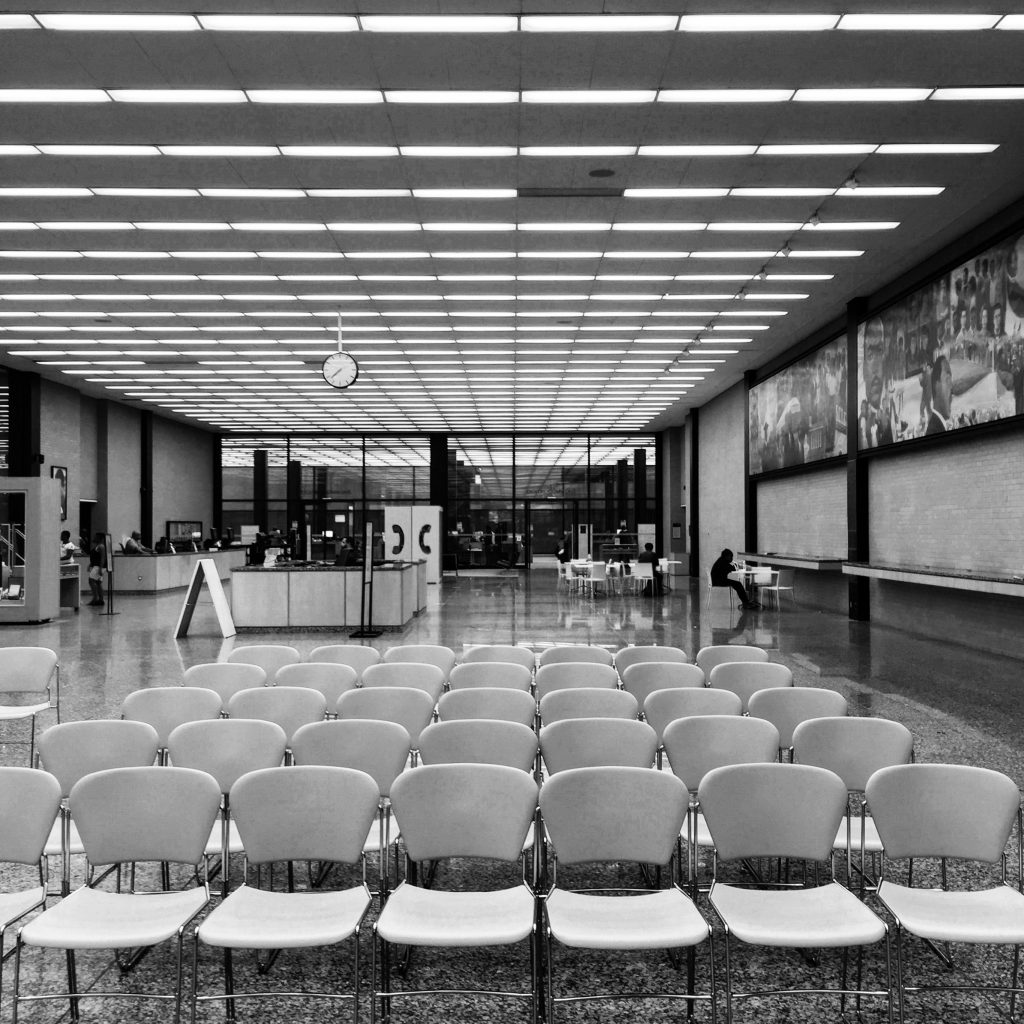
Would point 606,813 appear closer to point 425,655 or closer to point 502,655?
point 502,655

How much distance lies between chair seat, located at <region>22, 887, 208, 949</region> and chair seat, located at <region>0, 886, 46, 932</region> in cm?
9

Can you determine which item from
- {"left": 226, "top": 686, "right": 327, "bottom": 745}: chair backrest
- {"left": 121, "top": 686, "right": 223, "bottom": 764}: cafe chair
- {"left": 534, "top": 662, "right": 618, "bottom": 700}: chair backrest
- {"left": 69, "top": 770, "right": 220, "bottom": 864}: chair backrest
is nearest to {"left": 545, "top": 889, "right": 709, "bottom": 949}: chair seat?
{"left": 69, "top": 770, "right": 220, "bottom": 864}: chair backrest

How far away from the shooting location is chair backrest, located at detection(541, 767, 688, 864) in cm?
340

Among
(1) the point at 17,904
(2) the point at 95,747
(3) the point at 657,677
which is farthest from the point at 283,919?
(3) the point at 657,677

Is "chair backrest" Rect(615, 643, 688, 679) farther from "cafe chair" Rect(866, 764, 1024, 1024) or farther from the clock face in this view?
the clock face

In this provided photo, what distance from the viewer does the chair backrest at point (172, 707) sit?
514cm

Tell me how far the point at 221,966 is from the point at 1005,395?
1016 centimetres

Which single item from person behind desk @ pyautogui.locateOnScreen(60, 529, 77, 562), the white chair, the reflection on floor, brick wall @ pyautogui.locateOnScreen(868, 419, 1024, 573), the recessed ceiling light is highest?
the recessed ceiling light

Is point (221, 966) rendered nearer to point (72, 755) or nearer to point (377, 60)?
point (72, 755)

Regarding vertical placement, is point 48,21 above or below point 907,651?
above

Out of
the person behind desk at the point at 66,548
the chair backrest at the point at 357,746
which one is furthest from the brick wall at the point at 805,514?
the person behind desk at the point at 66,548

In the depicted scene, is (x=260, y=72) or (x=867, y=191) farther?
(x=867, y=191)

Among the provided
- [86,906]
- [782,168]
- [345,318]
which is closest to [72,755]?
[86,906]

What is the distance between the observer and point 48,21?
20.8ft
